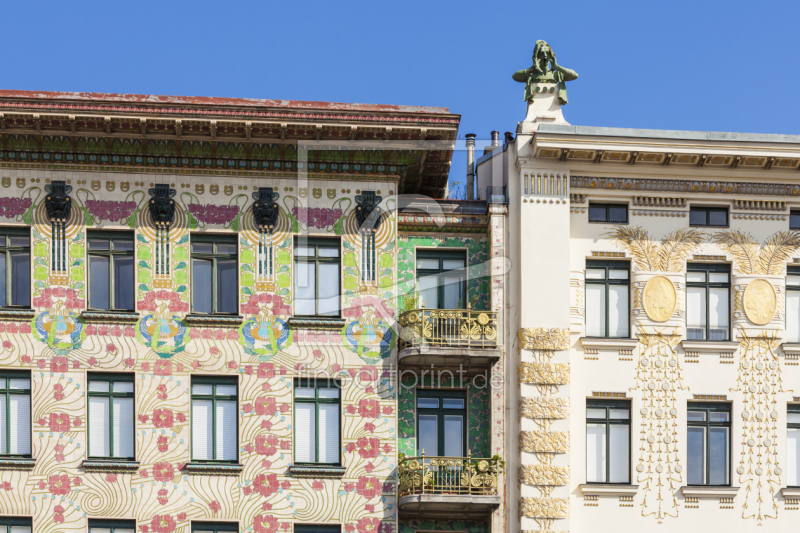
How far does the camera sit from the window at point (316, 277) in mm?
29297

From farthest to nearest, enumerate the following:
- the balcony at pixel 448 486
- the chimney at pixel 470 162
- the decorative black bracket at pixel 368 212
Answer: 1. the chimney at pixel 470 162
2. the decorative black bracket at pixel 368 212
3. the balcony at pixel 448 486

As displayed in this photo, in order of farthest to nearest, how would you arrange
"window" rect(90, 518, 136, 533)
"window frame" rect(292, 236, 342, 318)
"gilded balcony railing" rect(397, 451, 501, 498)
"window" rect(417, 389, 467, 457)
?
"window frame" rect(292, 236, 342, 318), "window" rect(417, 389, 467, 457), "gilded balcony railing" rect(397, 451, 501, 498), "window" rect(90, 518, 136, 533)

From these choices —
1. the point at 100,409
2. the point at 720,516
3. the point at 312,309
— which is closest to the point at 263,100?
the point at 312,309

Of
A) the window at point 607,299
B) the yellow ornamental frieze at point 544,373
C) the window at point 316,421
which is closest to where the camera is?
the window at point 316,421

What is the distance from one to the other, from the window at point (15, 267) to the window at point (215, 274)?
382 centimetres

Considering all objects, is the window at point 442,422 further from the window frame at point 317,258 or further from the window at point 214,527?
the window at point 214,527

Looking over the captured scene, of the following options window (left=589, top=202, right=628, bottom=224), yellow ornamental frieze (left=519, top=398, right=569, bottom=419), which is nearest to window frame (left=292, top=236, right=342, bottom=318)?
yellow ornamental frieze (left=519, top=398, right=569, bottom=419)

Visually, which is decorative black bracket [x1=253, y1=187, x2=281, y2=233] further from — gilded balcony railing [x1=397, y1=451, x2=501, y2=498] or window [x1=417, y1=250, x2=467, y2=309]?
gilded balcony railing [x1=397, y1=451, x2=501, y2=498]

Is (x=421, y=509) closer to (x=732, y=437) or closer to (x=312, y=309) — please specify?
(x=312, y=309)

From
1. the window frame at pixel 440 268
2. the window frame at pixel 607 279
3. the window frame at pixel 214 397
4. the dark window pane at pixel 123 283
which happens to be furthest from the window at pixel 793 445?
the dark window pane at pixel 123 283

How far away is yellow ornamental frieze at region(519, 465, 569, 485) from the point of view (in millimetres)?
28156

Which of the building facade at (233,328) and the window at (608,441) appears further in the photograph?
the window at (608,441)

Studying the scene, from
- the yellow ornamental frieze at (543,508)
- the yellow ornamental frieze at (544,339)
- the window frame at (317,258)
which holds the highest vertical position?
the window frame at (317,258)

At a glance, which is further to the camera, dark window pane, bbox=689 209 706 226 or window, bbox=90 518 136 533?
dark window pane, bbox=689 209 706 226
